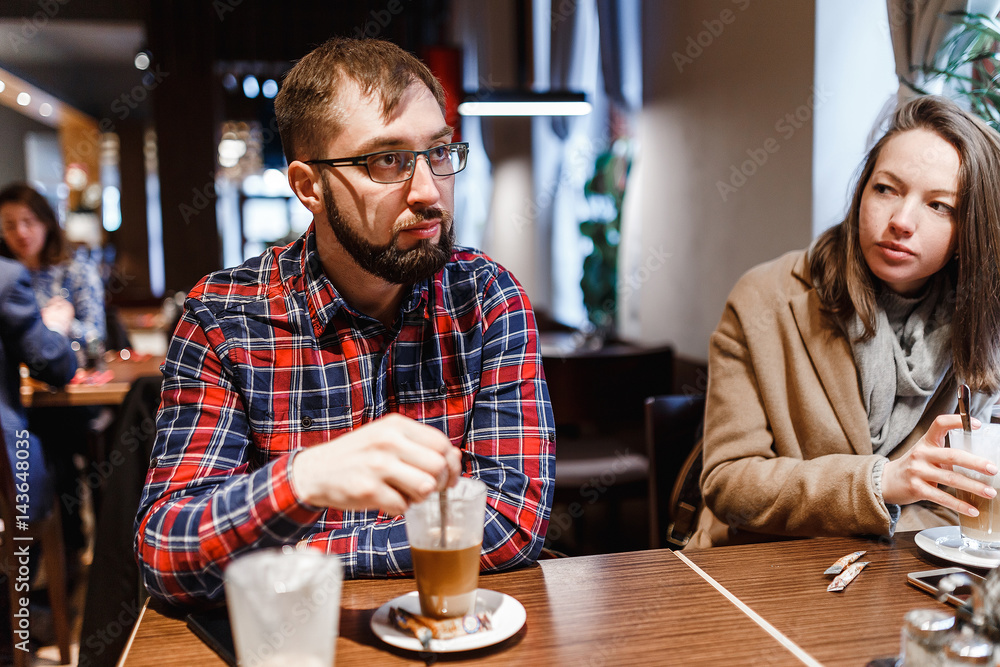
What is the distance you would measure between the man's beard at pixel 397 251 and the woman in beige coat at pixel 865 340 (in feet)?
2.29

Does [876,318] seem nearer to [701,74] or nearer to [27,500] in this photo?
[701,74]

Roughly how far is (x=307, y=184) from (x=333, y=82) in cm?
17

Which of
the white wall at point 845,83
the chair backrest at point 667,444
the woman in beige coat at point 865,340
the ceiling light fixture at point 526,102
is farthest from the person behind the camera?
the ceiling light fixture at point 526,102

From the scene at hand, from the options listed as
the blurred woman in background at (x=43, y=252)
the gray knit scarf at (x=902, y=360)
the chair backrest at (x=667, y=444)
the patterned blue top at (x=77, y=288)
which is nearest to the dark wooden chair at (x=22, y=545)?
the blurred woman in background at (x=43, y=252)

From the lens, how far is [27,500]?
2238 millimetres

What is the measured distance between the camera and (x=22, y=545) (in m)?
2.16

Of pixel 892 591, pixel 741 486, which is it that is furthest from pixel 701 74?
pixel 892 591

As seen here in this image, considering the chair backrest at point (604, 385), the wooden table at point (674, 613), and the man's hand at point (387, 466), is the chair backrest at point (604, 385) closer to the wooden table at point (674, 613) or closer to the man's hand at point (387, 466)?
the wooden table at point (674, 613)

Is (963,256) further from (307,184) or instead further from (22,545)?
(22,545)

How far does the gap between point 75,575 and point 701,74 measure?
10.8ft
